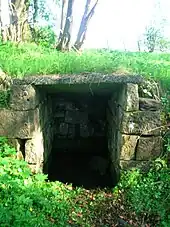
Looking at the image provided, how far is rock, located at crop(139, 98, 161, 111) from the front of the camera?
5.16 metres

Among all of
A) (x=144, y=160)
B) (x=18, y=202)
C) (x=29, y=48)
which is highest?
(x=29, y=48)

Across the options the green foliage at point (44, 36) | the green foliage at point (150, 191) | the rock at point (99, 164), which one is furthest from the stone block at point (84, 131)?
the green foliage at point (150, 191)

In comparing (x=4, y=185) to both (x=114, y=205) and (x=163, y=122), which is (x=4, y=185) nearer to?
(x=114, y=205)

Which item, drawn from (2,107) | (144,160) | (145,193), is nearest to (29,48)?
(2,107)

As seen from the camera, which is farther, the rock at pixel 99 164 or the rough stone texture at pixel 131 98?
the rock at pixel 99 164

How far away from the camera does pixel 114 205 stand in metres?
4.84

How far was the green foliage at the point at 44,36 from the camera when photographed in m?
9.23

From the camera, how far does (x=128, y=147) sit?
204 inches

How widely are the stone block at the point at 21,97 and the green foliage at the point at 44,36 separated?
431 centimetres

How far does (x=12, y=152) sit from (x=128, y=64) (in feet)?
8.37

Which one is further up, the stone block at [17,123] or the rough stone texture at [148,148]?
the stone block at [17,123]

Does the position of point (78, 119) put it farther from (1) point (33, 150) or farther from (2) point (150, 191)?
(2) point (150, 191)

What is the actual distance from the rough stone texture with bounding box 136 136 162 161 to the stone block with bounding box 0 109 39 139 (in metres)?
1.62

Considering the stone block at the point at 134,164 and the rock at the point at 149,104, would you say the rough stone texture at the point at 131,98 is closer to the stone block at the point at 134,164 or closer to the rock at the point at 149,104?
the rock at the point at 149,104
